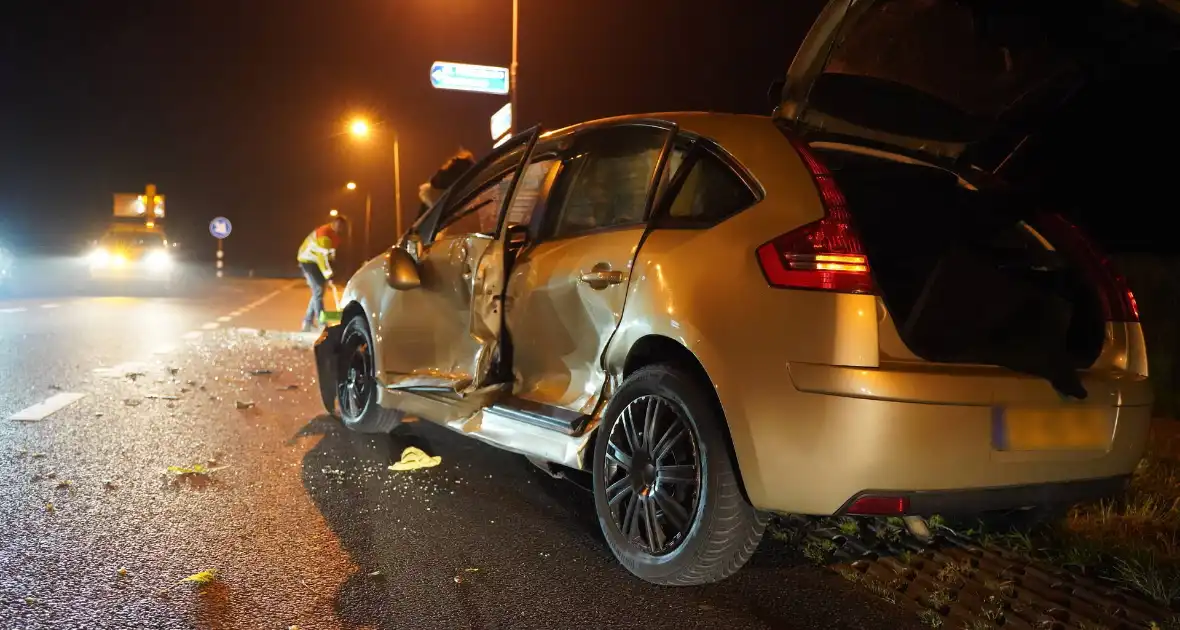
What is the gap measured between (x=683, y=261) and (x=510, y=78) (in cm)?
1251

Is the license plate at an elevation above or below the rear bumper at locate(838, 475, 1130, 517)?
above

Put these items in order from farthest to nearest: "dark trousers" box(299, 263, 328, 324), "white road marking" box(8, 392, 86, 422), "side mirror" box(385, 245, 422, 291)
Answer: "dark trousers" box(299, 263, 328, 324)
"white road marking" box(8, 392, 86, 422)
"side mirror" box(385, 245, 422, 291)

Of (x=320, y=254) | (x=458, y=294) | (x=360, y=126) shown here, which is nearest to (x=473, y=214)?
(x=458, y=294)

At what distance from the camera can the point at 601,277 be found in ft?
11.5

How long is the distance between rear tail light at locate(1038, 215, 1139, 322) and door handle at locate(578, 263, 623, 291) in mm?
1644

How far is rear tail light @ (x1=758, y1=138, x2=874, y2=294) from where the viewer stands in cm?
277

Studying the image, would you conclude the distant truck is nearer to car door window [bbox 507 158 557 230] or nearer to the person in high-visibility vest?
the person in high-visibility vest

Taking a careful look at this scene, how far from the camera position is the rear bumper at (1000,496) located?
2725mm

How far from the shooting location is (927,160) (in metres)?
3.54

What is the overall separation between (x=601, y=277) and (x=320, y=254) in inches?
352

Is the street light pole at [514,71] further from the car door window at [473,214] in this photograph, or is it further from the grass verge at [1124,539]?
the grass verge at [1124,539]

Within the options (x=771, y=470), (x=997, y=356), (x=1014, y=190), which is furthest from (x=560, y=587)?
(x=1014, y=190)

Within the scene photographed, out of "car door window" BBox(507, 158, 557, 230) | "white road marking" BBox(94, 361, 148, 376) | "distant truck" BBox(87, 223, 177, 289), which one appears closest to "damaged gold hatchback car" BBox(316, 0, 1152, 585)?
"car door window" BBox(507, 158, 557, 230)

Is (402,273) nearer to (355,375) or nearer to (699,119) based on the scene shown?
(355,375)
